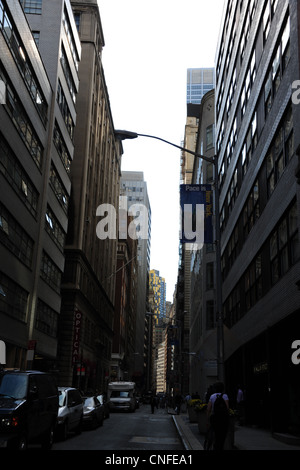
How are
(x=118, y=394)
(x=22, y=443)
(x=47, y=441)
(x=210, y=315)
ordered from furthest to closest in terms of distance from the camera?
(x=210, y=315) < (x=118, y=394) < (x=47, y=441) < (x=22, y=443)

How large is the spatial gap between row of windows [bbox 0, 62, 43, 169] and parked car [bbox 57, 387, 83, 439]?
17575mm

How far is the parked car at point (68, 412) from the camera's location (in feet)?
56.1

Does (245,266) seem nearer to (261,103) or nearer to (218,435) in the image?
(261,103)

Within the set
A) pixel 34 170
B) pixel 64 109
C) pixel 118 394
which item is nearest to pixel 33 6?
pixel 64 109

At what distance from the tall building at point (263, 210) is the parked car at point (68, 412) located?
6.08 meters

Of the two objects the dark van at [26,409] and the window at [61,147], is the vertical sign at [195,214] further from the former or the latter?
the window at [61,147]

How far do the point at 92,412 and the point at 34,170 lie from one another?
19.2 meters

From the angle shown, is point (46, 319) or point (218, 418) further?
point (46, 319)

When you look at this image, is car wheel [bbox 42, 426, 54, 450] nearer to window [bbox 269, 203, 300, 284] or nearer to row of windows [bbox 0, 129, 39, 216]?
window [bbox 269, 203, 300, 284]

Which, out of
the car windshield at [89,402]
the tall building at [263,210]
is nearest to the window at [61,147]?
the tall building at [263,210]

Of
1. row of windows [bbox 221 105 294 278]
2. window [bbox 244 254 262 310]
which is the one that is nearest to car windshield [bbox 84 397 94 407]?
window [bbox 244 254 262 310]

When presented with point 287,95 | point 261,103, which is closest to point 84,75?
point 261,103

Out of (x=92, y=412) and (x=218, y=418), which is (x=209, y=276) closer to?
(x=92, y=412)

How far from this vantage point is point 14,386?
1288 centimetres
